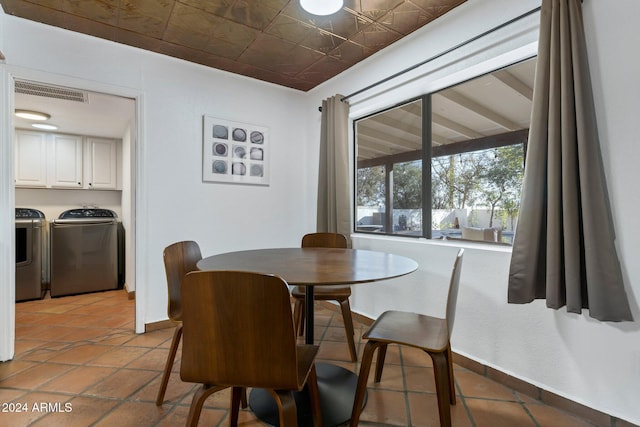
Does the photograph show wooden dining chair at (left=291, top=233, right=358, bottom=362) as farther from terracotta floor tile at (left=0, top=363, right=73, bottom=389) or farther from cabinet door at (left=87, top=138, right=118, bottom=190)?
cabinet door at (left=87, top=138, right=118, bottom=190)

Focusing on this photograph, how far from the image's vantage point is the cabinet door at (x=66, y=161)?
13.2 feet

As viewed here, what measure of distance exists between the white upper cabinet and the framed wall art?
237 cm

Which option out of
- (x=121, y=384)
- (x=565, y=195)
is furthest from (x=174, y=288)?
(x=565, y=195)

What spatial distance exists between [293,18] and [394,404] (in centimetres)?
252

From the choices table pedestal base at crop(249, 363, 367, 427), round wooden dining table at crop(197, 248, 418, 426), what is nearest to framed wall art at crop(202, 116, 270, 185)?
round wooden dining table at crop(197, 248, 418, 426)

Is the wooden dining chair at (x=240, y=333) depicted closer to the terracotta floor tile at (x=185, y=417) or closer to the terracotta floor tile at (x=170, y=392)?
the terracotta floor tile at (x=185, y=417)

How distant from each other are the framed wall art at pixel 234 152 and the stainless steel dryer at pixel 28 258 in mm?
2510

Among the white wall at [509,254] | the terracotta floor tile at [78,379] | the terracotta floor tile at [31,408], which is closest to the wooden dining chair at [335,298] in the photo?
the white wall at [509,254]

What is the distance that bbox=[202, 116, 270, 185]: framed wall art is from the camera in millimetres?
2900

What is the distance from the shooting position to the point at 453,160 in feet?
7.45

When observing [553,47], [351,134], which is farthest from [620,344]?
[351,134]

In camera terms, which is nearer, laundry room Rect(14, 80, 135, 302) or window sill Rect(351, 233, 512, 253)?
window sill Rect(351, 233, 512, 253)

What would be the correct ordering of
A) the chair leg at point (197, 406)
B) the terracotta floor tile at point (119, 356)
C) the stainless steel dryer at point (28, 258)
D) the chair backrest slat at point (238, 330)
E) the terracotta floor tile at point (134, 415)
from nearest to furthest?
the chair backrest slat at point (238, 330)
the chair leg at point (197, 406)
the terracotta floor tile at point (134, 415)
the terracotta floor tile at point (119, 356)
the stainless steel dryer at point (28, 258)

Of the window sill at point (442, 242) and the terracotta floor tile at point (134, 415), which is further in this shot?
the window sill at point (442, 242)
